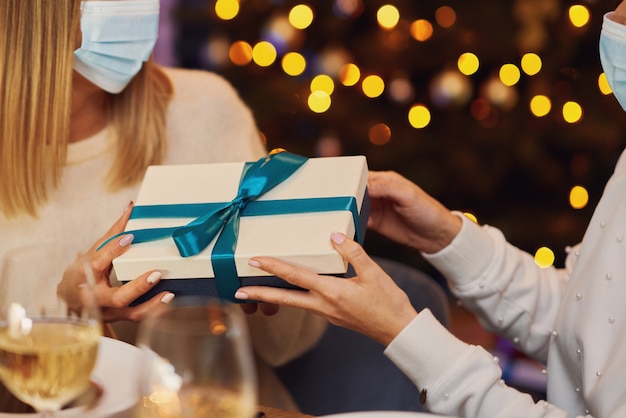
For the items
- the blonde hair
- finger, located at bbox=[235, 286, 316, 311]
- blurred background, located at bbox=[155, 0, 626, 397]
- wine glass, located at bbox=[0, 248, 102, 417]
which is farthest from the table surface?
blurred background, located at bbox=[155, 0, 626, 397]

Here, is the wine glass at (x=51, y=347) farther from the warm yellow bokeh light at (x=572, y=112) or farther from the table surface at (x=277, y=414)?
the warm yellow bokeh light at (x=572, y=112)

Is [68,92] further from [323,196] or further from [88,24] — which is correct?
[323,196]

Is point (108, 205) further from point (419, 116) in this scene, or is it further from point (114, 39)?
point (419, 116)

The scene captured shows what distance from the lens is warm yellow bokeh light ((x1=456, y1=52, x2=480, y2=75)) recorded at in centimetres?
282

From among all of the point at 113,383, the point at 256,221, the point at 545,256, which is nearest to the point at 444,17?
the point at 545,256

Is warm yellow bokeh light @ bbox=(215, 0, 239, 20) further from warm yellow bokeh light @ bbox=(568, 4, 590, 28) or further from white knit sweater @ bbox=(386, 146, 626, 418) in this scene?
white knit sweater @ bbox=(386, 146, 626, 418)

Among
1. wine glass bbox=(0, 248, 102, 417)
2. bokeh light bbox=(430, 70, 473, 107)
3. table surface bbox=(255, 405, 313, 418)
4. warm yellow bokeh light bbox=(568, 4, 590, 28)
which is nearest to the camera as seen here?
wine glass bbox=(0, 248, 102, 417)

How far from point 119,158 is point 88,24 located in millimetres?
268

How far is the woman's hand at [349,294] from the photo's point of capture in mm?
1038

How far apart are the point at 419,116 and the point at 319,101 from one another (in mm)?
355

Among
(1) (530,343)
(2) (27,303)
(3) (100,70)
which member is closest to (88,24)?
(3) (100,70)

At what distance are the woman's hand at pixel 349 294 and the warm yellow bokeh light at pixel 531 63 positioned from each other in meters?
1.87

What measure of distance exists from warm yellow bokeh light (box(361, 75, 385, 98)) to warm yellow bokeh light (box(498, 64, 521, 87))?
400mm

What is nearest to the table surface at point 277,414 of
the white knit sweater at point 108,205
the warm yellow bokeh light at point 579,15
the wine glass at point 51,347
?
the wine glass at point 51,347
